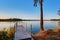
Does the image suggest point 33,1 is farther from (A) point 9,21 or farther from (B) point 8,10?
(A) point 9,21

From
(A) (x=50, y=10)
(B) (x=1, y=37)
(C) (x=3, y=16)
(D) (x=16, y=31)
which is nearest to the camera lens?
(D) (x=16, y=31)

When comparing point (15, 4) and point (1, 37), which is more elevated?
point (15, 4)

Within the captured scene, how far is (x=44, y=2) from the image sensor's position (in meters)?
7.23

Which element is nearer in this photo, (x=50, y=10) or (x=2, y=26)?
(x=2, y=26)

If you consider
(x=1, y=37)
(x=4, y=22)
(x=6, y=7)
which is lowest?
(x=1, y=37)

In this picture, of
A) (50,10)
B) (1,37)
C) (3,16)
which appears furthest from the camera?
(50,10)

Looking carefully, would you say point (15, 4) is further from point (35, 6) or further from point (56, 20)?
point (56, 20)

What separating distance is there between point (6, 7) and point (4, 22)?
1062mm

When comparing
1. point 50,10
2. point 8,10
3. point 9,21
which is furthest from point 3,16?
point 50,10

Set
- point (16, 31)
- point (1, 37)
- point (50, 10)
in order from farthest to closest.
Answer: point (50, 10) → point (1, 37) → point (16, 31)

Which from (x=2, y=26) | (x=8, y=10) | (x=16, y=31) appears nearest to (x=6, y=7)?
(x=8, y=10)

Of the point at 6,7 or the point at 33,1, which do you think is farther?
the point at 33,1

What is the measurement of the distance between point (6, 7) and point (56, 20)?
1.79m

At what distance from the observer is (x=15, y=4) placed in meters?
6.41
